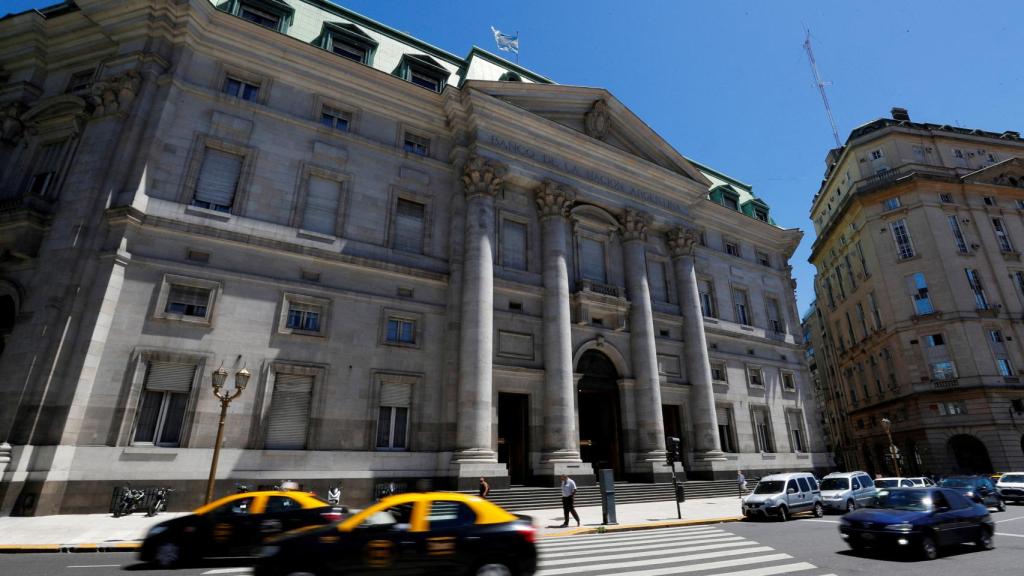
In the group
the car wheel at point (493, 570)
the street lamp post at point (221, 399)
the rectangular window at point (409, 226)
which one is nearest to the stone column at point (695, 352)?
the rectangular window at point (409, 226)

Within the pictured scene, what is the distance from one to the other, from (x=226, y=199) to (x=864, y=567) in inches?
932

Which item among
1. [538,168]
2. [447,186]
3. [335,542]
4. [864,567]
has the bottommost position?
[864,567]

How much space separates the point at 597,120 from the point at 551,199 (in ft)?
22.9

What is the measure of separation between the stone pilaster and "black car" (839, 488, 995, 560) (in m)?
12.8

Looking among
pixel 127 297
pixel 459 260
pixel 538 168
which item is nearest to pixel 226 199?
pixel 127 297

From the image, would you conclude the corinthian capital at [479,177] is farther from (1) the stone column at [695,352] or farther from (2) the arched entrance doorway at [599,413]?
(1) the stone column at [695,352]

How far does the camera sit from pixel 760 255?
3928 centimetres

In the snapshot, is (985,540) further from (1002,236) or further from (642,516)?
(1002,236)

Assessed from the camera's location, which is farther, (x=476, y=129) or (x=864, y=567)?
(x=476, y=129)

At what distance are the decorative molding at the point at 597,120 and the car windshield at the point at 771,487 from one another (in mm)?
20499

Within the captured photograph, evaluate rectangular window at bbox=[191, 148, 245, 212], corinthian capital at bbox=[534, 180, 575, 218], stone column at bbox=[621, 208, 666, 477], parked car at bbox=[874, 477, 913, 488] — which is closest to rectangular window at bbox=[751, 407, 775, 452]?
parked car at bbox=[874, 477, 913, 488]

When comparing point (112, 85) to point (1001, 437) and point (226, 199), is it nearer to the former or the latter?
point (226, 199)

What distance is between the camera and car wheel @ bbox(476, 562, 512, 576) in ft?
23.6

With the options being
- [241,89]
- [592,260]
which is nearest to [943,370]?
[592,260]
